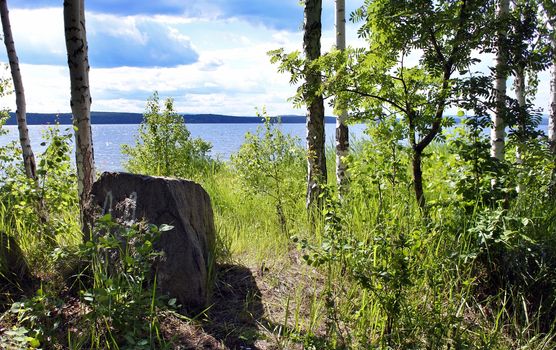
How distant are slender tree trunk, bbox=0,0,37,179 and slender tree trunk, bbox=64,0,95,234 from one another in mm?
1991

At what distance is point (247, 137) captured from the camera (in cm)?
695

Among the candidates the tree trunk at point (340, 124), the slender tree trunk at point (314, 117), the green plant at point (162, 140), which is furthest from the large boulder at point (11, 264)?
the green plant at point (162, 140)

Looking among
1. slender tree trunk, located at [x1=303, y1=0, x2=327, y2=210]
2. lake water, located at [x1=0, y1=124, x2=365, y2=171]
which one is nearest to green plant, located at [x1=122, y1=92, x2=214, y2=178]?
lake water, located at [x1=0, y1=124, x2=365, y2=171]

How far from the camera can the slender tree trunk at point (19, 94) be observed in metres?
6.60

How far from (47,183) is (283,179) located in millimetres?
3080

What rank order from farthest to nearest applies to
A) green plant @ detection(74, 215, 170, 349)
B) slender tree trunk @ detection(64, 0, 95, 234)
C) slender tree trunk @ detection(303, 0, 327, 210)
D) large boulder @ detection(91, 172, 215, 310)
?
1. slender tree trunk @ detection(303, 0, 327, 210)
2. slender tree trunk @ detection(64, 0, 95, 234)
3. large boulder @ detection(91, 172, 215, 310)
4. green plant @ detection(74, 215, 170, 349)

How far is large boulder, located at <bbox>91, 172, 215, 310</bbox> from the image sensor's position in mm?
3549

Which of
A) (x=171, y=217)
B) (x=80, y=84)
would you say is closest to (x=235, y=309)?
(x=171, y=217)

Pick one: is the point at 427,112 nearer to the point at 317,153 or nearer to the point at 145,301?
the point at 317,153

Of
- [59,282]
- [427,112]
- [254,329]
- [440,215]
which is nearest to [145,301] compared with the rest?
[254,329]

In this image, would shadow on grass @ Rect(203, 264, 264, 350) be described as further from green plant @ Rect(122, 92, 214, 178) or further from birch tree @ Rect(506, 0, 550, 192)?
green plant @ Rect(122, 92, 214, 178)

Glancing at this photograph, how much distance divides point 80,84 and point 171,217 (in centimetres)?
212

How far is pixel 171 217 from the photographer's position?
370 cm

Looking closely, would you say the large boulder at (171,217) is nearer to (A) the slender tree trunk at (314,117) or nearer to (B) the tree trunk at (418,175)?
(B) the tree trunk at (418,175)
